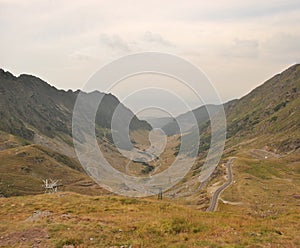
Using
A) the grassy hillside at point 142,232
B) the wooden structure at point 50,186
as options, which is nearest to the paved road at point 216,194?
the wooden structure at point 50,186

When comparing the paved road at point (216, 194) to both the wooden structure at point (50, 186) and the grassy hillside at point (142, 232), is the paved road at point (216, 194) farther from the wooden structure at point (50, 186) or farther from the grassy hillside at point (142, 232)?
the grassy hillside at point (142, 232)

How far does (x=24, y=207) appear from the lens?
136ft

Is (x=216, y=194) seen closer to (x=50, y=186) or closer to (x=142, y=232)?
(x=50, y=186)

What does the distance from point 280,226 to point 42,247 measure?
20203 millimetres

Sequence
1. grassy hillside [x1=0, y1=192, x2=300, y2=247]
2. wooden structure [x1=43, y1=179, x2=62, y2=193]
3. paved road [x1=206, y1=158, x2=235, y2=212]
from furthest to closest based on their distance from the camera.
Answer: paved road [x1=206, y1=158, x2=235, y2=212] < wooden structure [x1=43, y1=179, x2=62, y2=193] < grassy hillside [x1=0, y1=192, x2=300, y2=247]

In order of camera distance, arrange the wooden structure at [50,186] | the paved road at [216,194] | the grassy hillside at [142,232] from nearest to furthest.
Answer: the grassy hillside at [142,232] → the wooden structure at [50,186] → the paved road at [216,194]

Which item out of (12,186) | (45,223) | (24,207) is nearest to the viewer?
(45,223)

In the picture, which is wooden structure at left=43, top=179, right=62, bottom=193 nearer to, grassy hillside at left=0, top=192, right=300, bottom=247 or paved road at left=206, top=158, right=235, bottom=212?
paved road at left=206, top=158, right=235, bottom=212

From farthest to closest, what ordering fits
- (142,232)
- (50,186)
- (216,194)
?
(216,194)
(50,186)
(142,232)

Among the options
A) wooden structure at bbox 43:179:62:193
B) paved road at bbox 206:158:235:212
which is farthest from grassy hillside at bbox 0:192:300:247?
paved road at bbox 206:158:235:212

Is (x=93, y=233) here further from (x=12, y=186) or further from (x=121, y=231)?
(x=12, y=186)

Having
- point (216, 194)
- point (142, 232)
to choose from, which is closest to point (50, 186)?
point (216, 194)

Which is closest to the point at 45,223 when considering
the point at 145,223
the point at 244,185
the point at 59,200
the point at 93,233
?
the point at 93,233

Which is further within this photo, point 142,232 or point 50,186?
point 50,186
